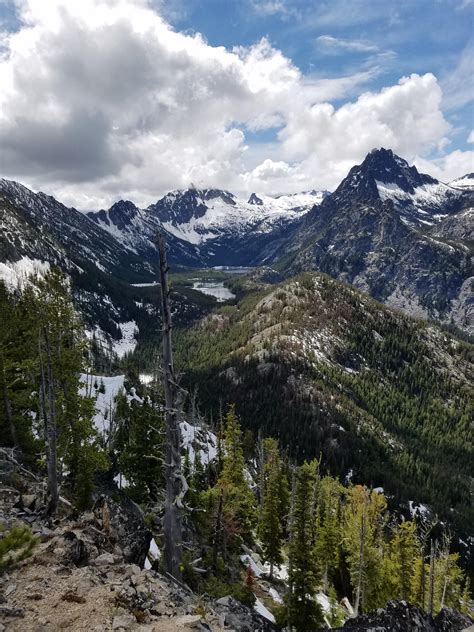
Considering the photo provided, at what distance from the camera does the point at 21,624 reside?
8828 millimetres

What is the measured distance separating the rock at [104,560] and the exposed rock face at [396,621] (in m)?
7.39

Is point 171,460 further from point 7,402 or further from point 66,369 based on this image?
point 7,402

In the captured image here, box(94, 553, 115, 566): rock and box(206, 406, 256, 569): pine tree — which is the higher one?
box(94, 553, 115, 566): rock

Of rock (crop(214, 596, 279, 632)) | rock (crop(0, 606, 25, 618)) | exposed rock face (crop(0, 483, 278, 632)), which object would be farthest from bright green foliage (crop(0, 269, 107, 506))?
rock (crop(214, 596, 279, 632))

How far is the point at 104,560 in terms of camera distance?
484 inches

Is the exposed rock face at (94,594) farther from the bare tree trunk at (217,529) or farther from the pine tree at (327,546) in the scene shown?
the pine tree at (327,546)

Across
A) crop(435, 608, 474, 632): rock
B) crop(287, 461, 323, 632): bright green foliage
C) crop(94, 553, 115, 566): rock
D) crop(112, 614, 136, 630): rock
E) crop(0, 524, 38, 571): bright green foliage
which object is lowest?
crop(287, 461, 323, 632): bright green foliage

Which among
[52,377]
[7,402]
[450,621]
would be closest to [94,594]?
[52,377]

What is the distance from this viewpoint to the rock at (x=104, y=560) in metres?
12.2

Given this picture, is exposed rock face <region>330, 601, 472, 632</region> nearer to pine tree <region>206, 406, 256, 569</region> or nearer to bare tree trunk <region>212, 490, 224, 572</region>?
pine tree <region>206, 406, 256, 569</region>

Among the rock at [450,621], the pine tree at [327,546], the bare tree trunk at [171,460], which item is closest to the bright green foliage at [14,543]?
the bare tree trunk at [171,460]

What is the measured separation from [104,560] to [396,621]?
920 centimetres

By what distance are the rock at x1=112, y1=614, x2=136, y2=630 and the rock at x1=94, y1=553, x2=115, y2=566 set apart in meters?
2.87

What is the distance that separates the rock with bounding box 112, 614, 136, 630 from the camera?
921 cm
